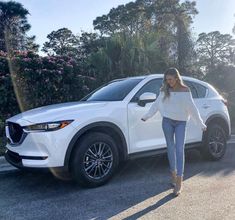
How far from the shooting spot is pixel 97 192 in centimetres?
524

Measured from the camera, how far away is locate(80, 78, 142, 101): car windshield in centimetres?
613

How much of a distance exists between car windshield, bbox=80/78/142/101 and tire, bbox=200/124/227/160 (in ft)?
6.00

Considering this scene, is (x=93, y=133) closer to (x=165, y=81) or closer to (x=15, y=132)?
(x=15, y=132)

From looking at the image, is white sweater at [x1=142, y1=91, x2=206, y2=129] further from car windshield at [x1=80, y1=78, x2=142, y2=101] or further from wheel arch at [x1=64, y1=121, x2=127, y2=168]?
car windshield at [x1=80, y1=78, x2=142, y2=101]

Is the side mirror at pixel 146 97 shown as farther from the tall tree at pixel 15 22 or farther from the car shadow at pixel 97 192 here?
the tall tree at pixel 15 22

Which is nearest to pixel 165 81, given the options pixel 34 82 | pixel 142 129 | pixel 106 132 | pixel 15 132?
pixel 142 129

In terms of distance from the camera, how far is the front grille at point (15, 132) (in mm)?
5258

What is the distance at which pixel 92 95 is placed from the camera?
677 centimetres

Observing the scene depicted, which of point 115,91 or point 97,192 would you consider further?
point 115,91

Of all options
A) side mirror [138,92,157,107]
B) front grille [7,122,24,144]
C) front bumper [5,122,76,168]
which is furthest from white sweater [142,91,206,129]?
front grille [7,122,24,144]

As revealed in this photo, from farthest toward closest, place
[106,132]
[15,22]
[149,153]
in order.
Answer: [15,22]
[149,153]
[106,132]

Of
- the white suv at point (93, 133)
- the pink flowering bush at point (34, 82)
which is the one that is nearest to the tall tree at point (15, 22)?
the pink flowering bush at point (34, 82)

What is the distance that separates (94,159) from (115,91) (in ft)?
4.79

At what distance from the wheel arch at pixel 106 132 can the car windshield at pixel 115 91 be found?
0.60 meters
